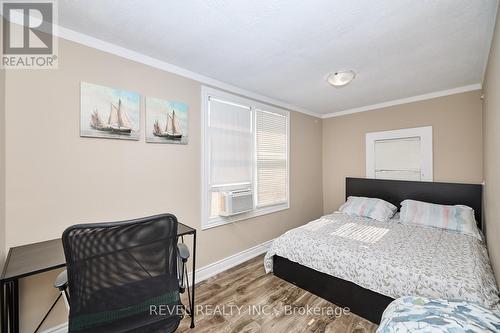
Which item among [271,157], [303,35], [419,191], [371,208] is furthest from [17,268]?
[419,191]

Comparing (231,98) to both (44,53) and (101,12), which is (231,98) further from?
(44,53)

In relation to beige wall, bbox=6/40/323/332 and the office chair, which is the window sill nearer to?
beige wall, bbox=6/40/323/332

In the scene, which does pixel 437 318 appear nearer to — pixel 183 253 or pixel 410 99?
pixel 183 253

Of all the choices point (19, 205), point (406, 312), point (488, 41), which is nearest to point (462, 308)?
point (406, 312)

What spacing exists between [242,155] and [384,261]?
1.98 m

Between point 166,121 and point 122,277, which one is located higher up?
point 166,121

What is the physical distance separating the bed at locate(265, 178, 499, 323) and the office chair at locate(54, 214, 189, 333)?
4.99ft

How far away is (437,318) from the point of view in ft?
3.87

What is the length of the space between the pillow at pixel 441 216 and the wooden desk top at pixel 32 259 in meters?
3.64

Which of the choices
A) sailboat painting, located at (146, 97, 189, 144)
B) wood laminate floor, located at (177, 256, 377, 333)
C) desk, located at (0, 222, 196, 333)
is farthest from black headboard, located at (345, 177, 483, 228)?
desk, located at (0, 222, 196, 333)

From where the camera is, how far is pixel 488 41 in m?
1.83

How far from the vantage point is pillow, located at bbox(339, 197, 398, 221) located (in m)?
3.15

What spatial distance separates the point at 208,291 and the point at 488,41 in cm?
343

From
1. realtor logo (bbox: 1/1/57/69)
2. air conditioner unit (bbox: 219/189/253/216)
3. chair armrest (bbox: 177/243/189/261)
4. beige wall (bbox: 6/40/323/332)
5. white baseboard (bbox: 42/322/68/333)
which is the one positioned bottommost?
white baseboard (bbox: 42/322/68/333)
